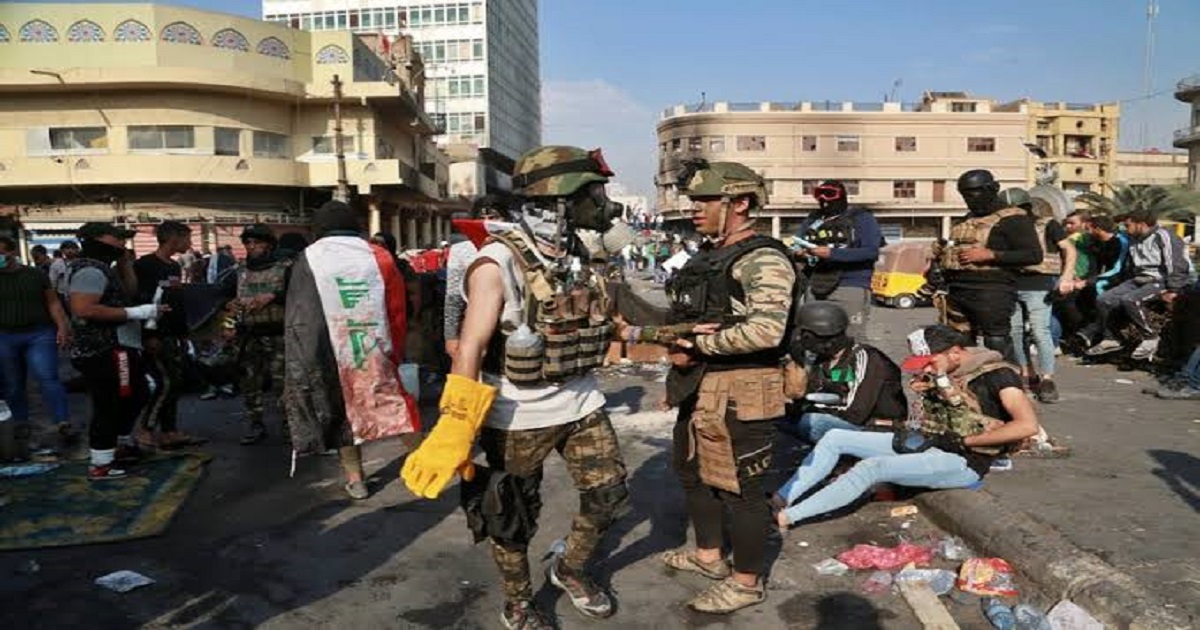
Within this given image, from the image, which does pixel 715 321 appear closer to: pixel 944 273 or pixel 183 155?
pixel 944 273

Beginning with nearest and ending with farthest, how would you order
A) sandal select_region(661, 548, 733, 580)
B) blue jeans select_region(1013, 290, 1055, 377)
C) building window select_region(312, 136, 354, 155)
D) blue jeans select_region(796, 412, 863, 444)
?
1. sandal select_region(661, 548, 733, 580)
2. blue jeans select_region(796, 412, 863, 444)
3. blue jeans select_region(1013, 290, 1055, 377)
4. building window select_region(312, 136, 354, 155)

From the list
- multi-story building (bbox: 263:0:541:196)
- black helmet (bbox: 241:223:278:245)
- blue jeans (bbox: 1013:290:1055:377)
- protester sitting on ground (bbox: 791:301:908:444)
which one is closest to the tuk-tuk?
blue jeans (bbox: 1013:290:1055:377)

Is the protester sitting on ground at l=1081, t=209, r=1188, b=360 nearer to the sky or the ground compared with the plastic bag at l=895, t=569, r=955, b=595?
nearer to the sky

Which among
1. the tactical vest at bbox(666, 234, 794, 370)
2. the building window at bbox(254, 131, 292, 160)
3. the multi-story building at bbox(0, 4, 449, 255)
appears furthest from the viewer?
the building window at bbox(254, 131, 292, 160)

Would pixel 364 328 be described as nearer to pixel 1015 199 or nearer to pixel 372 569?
pixel 372 569

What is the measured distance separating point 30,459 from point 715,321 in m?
5.45

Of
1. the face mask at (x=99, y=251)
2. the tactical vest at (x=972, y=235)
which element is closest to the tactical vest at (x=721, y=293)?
the tactical vest at (x=972, y=235)

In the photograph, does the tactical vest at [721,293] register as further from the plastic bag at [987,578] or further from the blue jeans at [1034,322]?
the blue jeans at [1034,322]

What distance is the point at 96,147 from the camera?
103ft

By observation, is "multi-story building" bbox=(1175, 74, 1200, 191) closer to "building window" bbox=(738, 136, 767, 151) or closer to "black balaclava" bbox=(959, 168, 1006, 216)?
"building window" bbox=(738, 136, 767, 151)

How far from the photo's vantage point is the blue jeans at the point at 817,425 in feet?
15.6

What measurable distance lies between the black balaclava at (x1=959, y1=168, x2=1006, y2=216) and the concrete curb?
213cm

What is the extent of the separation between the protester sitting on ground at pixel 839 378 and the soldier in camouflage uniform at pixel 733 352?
137cm

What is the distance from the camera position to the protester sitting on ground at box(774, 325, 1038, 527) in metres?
4.05
